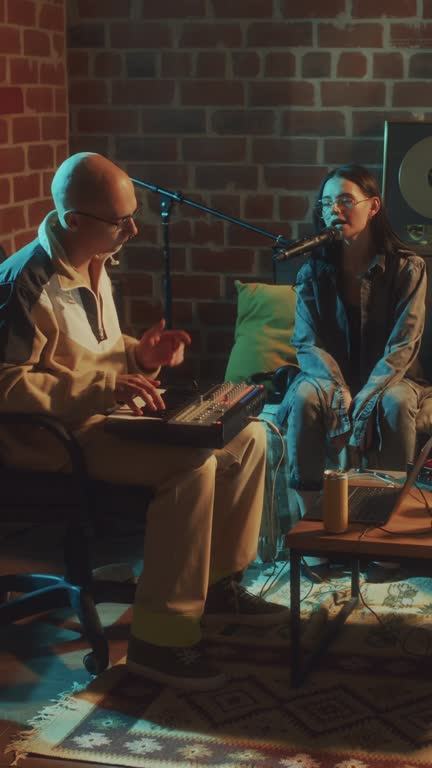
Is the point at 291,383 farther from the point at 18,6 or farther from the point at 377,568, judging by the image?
the point at 18,6

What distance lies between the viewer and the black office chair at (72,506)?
2887 millimetres

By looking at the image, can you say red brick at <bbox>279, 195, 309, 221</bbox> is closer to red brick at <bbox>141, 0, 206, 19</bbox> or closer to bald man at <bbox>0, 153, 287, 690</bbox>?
red brick at <bbox>141, 0, 206, 19</bbox>

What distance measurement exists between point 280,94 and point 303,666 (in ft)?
8.07

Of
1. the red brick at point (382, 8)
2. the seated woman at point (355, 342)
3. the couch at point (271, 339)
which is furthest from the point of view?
the red brick at point (382, 8)

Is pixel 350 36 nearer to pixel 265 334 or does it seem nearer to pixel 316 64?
pixel 316 64

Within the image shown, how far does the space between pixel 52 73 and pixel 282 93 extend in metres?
0.88

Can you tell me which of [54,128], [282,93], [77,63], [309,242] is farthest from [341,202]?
[77,63]

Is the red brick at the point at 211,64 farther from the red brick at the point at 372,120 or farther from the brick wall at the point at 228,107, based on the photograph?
the red brick at the point at 372,120

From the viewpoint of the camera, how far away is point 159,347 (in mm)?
3209

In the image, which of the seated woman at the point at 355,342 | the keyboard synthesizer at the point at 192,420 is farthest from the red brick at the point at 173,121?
the keyboard synthesizer at the point at 192,420

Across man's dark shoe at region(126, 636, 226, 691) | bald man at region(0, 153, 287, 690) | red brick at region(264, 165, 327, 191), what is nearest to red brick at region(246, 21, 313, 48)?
red brick at region(264, 165, 327, 191)

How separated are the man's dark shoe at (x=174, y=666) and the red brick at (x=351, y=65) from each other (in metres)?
2.47

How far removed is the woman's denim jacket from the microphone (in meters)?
0.19

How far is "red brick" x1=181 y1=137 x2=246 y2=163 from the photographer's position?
15.1ft
